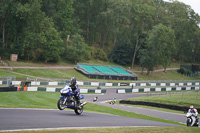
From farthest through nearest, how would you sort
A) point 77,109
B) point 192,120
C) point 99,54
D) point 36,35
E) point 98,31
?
point 98,31 < point 99,54 < point 36,35 < point 192,120 < point 77,109

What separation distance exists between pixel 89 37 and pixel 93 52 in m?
14.8

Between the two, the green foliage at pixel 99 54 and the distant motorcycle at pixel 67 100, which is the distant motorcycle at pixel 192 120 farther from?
the green foliage at pixel 99 54

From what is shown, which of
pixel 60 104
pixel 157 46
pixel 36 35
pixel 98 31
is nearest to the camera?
pixel 60 104

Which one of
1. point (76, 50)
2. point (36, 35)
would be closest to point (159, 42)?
point (76, 50)

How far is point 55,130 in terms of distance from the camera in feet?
38.3

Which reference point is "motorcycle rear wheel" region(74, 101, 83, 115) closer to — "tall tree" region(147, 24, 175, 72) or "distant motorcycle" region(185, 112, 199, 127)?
"distant motorcycle" region(185, 112, 199, 127)

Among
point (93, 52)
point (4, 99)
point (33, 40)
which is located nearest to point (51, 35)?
point (33, 40)

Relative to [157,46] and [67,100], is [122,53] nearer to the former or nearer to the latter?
[157,46]

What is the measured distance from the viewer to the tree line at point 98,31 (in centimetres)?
7150

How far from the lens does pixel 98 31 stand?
103562 mm

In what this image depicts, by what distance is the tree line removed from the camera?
2815 inches

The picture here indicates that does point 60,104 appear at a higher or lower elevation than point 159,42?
lower

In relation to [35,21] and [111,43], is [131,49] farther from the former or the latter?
[35,21]

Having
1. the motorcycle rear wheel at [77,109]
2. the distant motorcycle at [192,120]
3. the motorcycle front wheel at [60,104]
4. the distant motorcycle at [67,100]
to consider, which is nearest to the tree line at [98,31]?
the motorcycle rear wheel at [77,109]
